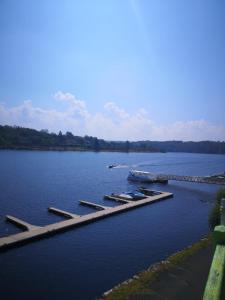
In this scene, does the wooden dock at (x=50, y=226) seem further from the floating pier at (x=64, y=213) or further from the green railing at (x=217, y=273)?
the green railing at (x=217, y=273)

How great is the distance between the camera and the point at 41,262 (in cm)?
3028

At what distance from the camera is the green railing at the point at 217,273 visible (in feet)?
12.9

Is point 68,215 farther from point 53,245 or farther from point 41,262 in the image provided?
point 41,262

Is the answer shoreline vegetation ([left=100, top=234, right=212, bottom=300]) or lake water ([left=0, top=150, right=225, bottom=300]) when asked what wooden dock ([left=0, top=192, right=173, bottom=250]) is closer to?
lake water ([left=0, top=150, right=225, bottom=300])

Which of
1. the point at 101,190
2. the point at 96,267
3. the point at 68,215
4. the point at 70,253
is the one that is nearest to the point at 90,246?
the point at 70,253

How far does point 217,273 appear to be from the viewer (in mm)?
4262

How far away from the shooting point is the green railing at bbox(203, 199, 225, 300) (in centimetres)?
393

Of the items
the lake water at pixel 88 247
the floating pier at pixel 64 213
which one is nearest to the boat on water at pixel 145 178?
the lake water at pixel 88 247

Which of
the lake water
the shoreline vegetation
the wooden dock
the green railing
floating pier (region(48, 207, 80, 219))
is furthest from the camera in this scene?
floating pier (region(48, 207, 80, 219))

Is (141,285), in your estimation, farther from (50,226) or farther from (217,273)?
(50,226)

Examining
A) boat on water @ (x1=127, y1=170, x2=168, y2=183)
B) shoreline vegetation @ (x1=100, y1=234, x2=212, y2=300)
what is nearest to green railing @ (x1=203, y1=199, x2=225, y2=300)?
shoreline vegetation @ (x1=100, y1=234, x2=212, y2=300)

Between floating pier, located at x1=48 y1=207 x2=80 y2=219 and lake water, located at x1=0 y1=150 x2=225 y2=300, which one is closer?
lake water, located at x1=0 y1=150 x2=225 y2=300

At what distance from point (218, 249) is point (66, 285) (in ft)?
77.5

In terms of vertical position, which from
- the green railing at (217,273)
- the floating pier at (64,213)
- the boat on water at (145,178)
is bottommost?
the floating pier at (64,213)
